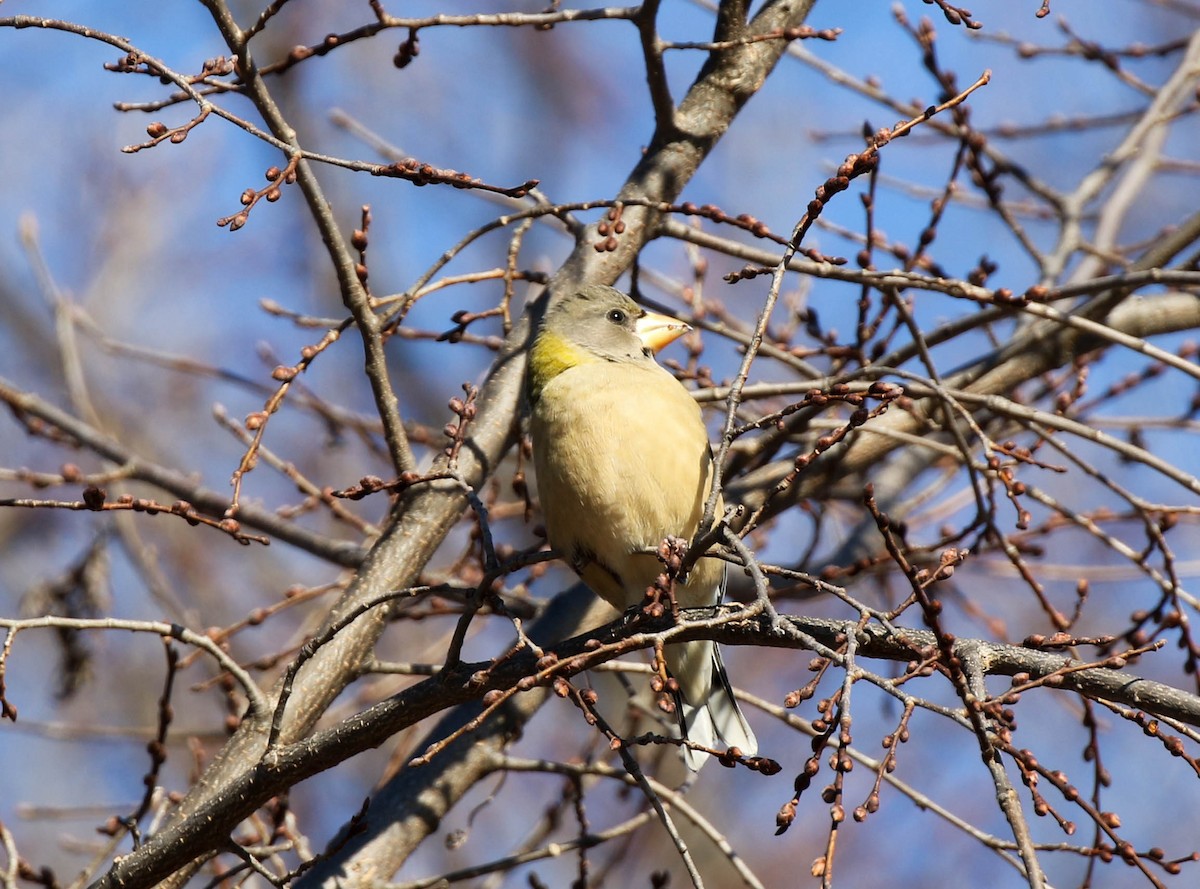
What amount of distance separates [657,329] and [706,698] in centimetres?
140

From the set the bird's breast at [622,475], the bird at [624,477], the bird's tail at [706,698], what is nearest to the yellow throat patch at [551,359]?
the bird at [624,477]

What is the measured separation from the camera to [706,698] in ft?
15.3

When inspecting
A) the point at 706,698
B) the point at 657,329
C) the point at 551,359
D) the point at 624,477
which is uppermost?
the point at 657,329

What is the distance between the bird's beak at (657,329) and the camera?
196 inches

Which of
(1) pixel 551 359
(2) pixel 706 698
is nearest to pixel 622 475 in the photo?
(1) pixel 551 359

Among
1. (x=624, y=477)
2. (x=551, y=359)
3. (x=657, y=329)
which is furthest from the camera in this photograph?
(x=657, y=329)

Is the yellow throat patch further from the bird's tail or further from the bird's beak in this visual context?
the bird's tail

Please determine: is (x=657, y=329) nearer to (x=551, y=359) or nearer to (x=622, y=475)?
(x=551, y=359)

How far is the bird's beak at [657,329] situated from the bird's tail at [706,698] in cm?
119

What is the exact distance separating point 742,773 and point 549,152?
6587 mm

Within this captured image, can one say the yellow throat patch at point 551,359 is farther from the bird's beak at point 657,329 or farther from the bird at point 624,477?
the bird's beak at point 657,329

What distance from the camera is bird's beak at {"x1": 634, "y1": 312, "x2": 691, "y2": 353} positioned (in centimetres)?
498

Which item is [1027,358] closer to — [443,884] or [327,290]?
[443,884]

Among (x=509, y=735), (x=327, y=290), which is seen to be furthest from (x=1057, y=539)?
(x=509, y=735)
